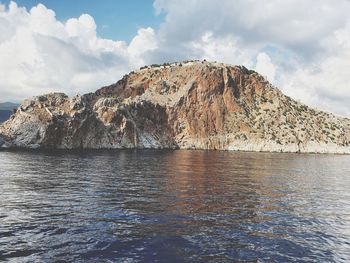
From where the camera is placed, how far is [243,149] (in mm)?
167000

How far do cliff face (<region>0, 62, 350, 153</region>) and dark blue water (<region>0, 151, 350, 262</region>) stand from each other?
3595 inches

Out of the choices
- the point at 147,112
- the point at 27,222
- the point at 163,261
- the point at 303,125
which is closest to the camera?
the point at 163,261

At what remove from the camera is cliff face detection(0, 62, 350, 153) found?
466 feet

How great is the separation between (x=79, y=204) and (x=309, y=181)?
36.6 m

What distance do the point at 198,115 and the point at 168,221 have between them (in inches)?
5923

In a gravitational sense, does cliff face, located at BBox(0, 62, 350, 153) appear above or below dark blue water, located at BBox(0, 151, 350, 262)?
above

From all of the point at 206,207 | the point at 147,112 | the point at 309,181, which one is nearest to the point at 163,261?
the point at 206,207

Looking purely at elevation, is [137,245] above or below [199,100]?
below

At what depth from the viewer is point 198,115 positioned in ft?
579

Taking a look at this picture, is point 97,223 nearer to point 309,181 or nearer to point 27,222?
point 27,222

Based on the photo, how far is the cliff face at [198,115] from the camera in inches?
5595

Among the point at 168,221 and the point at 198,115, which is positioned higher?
the point at 198,115

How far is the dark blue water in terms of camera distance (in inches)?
808

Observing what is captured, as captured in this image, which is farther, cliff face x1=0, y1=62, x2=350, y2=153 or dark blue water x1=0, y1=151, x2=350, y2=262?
cliff face x1=0, y1=62, x2=350, y2=153
